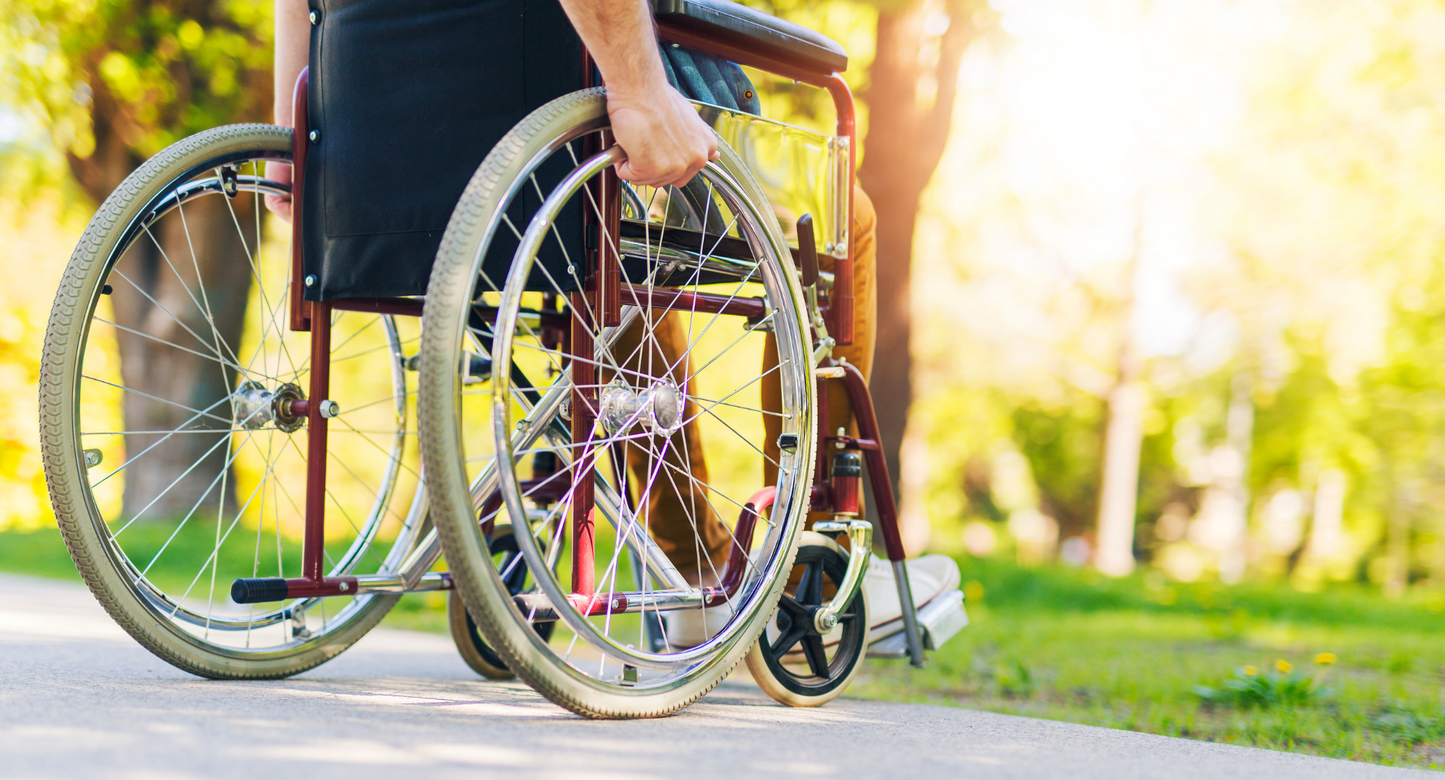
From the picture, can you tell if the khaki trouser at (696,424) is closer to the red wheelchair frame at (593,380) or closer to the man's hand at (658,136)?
the red wheelchair frame at (593,380)

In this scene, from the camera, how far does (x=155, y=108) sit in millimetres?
7680

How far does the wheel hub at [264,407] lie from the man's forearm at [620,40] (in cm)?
88

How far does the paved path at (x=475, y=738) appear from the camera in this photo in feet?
4.24

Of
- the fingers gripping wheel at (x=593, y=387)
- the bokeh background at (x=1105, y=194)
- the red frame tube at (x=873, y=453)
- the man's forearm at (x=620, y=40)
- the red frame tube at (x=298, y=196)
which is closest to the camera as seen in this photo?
the fingers gripping wheel at (x=593, y=387)

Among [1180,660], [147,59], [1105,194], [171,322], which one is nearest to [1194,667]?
[1180,660]

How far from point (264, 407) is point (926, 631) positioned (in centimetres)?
144

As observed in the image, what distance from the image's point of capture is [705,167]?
1.83 meters

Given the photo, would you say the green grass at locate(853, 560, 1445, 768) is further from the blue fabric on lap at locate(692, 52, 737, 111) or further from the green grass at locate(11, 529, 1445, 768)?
the blue fabric on lap at locate(692, 52, 737, 111)

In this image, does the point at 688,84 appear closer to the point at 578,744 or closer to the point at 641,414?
the point at 641,414

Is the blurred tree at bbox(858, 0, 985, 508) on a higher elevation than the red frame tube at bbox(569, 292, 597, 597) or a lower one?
higher

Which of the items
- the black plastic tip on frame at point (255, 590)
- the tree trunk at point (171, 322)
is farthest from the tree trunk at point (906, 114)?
the tree trunk at point (171, 322)

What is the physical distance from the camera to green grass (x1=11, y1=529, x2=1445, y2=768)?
2.62 meters

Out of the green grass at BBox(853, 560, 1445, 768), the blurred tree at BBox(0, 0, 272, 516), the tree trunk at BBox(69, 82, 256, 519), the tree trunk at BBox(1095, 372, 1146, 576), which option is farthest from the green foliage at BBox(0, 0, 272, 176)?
the tree trunk at BBox(1095, 372, 1146, 576)

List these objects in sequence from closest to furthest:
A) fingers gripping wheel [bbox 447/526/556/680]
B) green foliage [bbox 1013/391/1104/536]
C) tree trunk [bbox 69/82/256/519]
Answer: fingers gripping wheel [bbox 447/526/556/680] → tree trunk [bbox 69/82/256/519] → green foliage [bbox 1013/391/1104/536]
